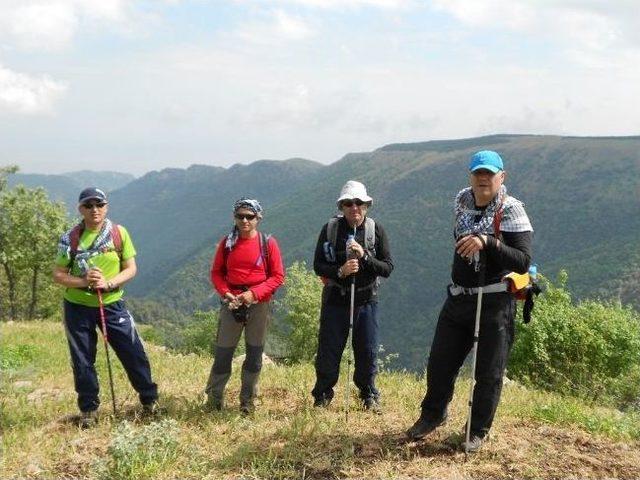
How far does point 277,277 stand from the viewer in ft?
22.4

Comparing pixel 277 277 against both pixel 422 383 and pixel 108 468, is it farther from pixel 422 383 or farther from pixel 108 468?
pixel 422 383

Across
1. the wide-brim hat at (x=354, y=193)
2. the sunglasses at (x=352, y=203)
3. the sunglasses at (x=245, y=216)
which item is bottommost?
the sunglasses at (x=245, y=216)

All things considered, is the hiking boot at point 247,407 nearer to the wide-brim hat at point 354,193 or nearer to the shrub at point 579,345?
the wide-brim hat at point 354,193

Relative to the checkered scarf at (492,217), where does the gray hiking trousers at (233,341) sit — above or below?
below

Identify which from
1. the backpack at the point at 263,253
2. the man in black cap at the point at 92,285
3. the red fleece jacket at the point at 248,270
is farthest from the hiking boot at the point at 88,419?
the backpack at the point at 263,253

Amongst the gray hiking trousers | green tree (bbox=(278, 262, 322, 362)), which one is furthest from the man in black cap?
green tree (bbox=(278, 262, 322, 362))

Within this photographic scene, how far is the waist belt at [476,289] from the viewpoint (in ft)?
16.7

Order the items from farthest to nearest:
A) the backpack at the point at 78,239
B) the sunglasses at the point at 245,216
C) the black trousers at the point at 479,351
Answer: the sunglasses at the point at 245,216 → the backpack at the point at 78,239 → the black trousers at the point at 479,351

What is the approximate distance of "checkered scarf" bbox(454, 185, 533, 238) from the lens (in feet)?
16.3

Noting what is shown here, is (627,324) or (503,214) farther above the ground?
(503,214)

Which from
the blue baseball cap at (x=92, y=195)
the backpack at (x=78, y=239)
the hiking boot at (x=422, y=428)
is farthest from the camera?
the backpack at (x=78, y=239)

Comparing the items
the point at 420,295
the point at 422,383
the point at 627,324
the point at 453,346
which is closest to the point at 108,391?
the point at 422,383

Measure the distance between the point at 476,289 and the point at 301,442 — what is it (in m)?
2.26

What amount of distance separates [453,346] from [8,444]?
445cm
